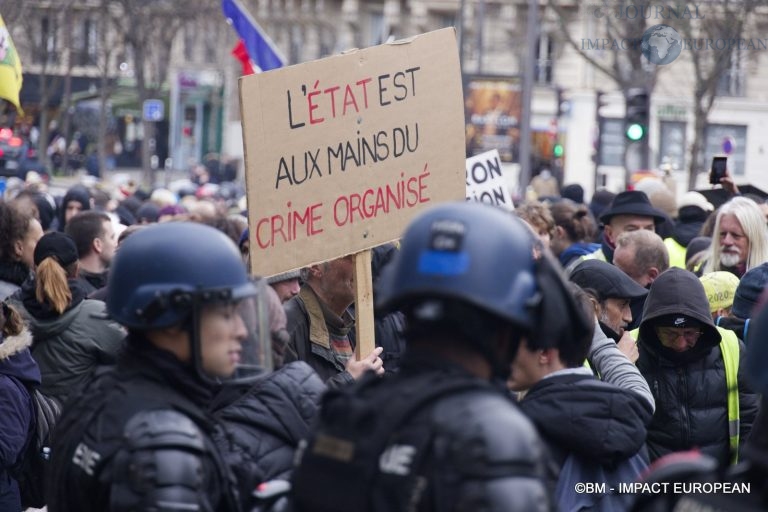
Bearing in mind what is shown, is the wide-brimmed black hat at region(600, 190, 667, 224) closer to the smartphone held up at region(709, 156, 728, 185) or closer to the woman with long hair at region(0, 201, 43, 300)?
the smartphone held up at region(709, 156, 728, 185)

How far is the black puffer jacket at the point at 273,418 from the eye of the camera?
3.51 m

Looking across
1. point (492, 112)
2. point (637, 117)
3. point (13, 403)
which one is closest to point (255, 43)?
point (637, 117)

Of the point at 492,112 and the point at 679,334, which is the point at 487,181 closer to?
the point at 679,334

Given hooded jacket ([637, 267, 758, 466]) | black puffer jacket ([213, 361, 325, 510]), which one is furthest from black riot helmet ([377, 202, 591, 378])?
hooded jacket ([637, 267, 758, 466])

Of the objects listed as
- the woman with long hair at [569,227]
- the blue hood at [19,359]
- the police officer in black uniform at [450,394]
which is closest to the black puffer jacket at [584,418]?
the police officer in black uniform at [450,394]

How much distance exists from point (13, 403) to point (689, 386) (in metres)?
2.66

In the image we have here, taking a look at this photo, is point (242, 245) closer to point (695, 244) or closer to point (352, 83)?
point (695, 244)

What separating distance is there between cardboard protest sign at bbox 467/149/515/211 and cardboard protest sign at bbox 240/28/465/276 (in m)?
3.31

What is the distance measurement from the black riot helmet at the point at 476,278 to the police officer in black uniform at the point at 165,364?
0.65 metres

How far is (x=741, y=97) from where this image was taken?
46000mm

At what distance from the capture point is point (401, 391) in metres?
2.54

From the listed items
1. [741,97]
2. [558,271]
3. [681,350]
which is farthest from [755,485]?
[741,97]

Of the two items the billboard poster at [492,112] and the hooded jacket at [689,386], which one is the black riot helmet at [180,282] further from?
the billboard poster at [492,112]

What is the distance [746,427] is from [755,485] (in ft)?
10.0
